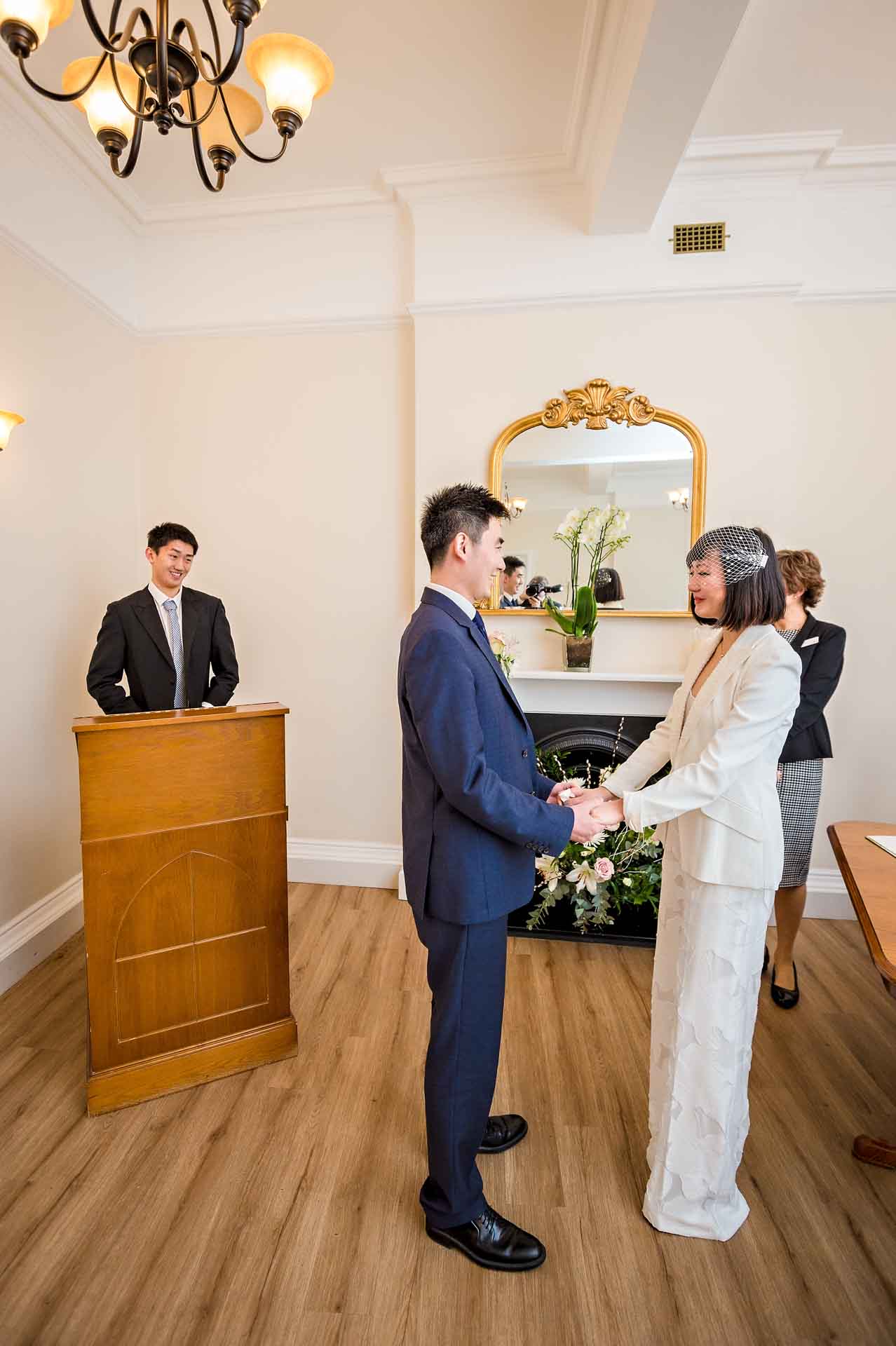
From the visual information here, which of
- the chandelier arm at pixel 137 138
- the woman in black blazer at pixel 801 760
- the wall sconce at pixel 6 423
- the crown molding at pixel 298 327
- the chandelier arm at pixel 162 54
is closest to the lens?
the chandelier arm at pixel 162 54

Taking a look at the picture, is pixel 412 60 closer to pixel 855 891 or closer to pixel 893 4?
pixel 893 4

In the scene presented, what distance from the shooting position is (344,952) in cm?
301

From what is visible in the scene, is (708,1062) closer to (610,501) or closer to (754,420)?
(610,501)

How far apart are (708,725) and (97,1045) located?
200 cm

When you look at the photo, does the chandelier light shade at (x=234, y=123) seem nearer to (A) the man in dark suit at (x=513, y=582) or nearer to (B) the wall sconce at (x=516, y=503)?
(B) the wall sconce at (x=516, y=503)

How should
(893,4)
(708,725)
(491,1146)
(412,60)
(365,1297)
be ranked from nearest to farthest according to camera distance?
1. (365,1297)
2. (708,725)
3. (491,1146)
4. (893,4)
5. (412,60)

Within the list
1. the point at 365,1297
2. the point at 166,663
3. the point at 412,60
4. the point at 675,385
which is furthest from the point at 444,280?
the point at 365,1297

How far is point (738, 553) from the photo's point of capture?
161 centimetres

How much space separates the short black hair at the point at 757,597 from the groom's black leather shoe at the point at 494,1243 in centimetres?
156

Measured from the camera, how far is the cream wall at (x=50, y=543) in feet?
9.19

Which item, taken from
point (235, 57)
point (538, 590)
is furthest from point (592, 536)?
point (235, 57)

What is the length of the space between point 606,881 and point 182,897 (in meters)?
1.86

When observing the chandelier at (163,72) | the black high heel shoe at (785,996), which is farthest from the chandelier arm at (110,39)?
the black high heel shoe at (785,996)

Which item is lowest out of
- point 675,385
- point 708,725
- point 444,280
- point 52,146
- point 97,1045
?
point 97,1045
